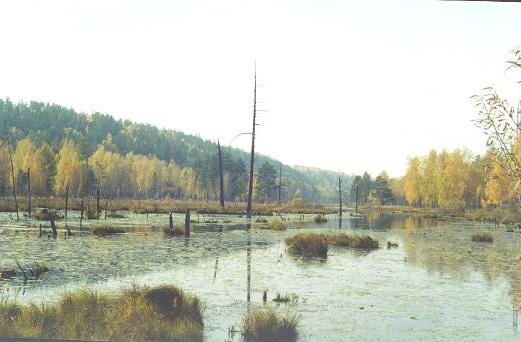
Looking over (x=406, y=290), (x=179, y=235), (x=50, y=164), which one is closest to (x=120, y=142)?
(x=50, y=164)

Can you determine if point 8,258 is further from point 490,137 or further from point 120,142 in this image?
point 120,142

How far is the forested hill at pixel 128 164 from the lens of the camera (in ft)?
140

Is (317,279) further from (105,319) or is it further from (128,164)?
(128,164)

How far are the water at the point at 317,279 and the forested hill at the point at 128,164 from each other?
1213 cm

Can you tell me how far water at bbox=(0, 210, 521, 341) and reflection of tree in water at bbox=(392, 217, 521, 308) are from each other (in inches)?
1.7

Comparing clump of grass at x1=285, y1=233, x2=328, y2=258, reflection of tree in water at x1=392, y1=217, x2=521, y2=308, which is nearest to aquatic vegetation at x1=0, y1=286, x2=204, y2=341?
reflection of tree in water at x1=392, y1=217, x2=521, y2=308

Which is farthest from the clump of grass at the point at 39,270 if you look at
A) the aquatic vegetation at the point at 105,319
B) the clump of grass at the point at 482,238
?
the clump of grass at the point at 482,238

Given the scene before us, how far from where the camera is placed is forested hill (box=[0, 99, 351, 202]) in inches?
1684

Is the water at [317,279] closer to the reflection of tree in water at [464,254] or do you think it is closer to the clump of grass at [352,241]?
the reflection of tree in water at [464,254]

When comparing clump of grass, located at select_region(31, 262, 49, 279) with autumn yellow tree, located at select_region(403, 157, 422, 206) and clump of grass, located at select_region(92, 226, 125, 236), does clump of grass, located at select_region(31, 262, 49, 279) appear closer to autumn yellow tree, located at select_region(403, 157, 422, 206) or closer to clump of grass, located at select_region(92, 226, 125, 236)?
clump of grass, located at select_region(92, 226, 125, 236)

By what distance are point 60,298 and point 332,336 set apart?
190 inches

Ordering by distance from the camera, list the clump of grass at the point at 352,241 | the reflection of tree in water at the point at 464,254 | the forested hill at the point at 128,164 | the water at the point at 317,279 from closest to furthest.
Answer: the water at the point at 317,279, the reflection of tree in water at the point at 464,254, the clump of grass at the point at 352,241, the forested hill at the point at 128,164

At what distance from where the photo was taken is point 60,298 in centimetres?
973

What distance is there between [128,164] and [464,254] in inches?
2763
